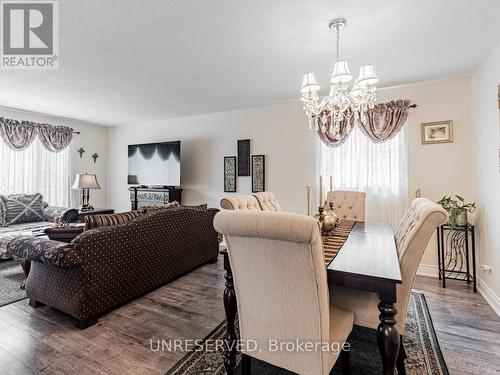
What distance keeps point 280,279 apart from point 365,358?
4.03 feet

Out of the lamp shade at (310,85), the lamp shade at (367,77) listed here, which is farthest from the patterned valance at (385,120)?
the lamp shade at (310,85)

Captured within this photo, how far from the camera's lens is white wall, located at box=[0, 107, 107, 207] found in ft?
17.3

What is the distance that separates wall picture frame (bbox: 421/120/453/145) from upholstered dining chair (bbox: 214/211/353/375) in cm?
311

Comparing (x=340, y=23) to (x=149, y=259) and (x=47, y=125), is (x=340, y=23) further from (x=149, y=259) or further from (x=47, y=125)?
(x=47, y=125)

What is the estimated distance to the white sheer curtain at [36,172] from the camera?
4586mm

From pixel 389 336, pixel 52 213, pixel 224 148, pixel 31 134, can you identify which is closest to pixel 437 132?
pixel 389 336

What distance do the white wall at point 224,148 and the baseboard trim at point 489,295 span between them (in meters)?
2.29

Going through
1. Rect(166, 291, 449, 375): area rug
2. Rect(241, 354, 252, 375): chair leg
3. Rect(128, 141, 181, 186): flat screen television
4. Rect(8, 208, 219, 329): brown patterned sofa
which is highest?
Rect(128, 141, 181, 186): flat screen television

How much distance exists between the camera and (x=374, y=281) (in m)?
1.19

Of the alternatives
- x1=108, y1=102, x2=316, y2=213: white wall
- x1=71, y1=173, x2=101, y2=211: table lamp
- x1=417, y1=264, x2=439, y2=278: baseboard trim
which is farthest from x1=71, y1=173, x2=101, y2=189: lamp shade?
x1=417, y1=264, x2=439, y2=278: baseboard trim

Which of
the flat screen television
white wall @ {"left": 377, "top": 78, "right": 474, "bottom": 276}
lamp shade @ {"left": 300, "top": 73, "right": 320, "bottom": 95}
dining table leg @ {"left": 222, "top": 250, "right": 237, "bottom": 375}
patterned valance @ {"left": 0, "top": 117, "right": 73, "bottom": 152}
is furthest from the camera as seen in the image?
the flat screen television

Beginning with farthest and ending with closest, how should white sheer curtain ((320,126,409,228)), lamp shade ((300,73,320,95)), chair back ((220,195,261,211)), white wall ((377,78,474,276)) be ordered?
1. white sheer curtain ((320,126,409,228))
2. white wall ((377,78,474,276))
3. chair back ((220,195,261,211))
4. lamp shade ((300,73,320,95))

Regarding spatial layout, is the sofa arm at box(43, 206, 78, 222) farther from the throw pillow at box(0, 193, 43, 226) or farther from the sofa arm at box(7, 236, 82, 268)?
the sofa arm at box(7, 236, 82, 268)

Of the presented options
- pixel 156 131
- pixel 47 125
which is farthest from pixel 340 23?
pixel 47 125
